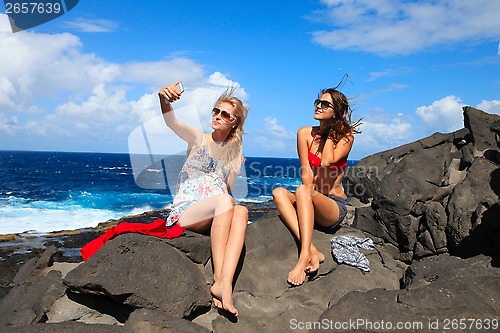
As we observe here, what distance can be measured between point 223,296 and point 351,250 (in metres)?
2.10

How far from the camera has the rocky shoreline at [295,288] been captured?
13.0 feet

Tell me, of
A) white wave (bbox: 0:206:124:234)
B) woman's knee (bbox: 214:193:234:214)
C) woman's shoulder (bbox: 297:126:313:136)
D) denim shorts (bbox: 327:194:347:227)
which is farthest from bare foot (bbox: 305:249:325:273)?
white wave (bbox: 0:206:124:234)

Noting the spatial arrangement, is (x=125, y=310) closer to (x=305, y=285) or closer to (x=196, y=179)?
(x=196, y=179)

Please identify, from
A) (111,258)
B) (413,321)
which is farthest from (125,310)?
(413,321)

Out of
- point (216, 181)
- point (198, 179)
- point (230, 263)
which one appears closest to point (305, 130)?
point (216, 181)

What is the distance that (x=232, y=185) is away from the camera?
5.62m

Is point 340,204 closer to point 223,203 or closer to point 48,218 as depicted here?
point 223,203

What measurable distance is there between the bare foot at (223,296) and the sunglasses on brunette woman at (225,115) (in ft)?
6.54

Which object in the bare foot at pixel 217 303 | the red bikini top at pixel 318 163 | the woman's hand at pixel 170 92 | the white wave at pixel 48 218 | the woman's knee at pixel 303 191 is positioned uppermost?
the woman's hand at pixel 170 92

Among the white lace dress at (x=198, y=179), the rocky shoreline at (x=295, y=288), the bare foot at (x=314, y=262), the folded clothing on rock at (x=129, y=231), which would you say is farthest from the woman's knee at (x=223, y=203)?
the bare foot at (x=314, y=262)

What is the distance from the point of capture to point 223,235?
4891 millimetres

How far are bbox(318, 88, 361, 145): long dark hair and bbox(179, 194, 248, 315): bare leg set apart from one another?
5.91 ft

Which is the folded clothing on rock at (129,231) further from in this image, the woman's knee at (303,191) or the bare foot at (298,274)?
the woman's knee at (303,191)

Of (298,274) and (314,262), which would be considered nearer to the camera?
(298,274)
